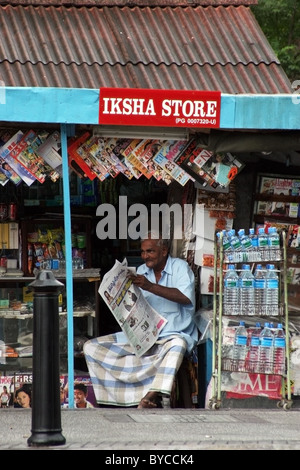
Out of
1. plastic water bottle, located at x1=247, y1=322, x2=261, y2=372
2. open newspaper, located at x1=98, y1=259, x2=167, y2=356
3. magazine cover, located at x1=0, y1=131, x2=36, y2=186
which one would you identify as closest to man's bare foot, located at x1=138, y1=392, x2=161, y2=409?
open newspaper, located at x1=98, y1=259, x2=167, y2=356

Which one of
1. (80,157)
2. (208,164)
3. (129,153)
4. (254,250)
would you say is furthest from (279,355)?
(80,157)

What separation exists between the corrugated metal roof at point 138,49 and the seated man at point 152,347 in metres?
1.50

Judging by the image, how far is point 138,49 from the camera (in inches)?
351

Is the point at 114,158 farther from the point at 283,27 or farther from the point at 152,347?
the point at 283,27

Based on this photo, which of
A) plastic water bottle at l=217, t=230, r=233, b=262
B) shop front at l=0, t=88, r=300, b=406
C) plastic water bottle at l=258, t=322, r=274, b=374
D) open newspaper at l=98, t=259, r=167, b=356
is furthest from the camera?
open newspaper at l=98, t=259, r=167, b=356

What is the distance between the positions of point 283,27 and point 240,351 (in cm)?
1164

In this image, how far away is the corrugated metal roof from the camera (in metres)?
→ 8.42

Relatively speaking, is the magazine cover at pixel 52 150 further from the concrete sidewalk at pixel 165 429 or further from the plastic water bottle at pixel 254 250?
the concrete sidewalk at pixel 165 429

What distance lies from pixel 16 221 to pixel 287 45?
1035 centimetres

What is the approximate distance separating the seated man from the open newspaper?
0.08 m

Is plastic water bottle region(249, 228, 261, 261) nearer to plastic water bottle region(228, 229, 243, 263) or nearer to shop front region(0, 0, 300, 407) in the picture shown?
plastic water bottle region(228, 229, 243, 263)

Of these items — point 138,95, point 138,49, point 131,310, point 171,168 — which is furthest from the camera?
point 138,49

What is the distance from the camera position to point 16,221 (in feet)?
29.8
